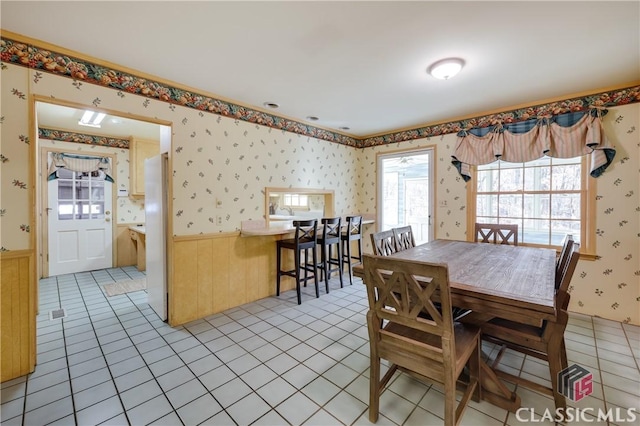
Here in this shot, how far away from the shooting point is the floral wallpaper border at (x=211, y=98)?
202 cm

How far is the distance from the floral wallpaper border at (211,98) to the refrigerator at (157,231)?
0.64m

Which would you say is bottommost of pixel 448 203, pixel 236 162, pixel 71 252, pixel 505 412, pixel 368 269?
pixel 505 412

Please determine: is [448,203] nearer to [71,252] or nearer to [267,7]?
[267,7]

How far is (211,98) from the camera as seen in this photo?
2.99m

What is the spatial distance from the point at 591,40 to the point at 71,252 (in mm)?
6885

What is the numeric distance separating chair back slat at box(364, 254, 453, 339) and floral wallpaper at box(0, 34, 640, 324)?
2.18 metres

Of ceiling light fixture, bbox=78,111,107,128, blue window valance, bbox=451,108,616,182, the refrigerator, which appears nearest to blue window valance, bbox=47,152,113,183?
ceiling light fixture, bbox=78,111,107,128

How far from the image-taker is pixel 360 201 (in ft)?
16.5

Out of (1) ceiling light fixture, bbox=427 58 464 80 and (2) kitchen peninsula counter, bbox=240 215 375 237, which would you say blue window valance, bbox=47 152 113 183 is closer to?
(2) kitchen peninsula counter, bbox=240 215 375 237

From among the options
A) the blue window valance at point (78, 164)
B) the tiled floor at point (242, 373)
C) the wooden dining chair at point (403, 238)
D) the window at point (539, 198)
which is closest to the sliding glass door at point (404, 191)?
the window at point (539, 198)

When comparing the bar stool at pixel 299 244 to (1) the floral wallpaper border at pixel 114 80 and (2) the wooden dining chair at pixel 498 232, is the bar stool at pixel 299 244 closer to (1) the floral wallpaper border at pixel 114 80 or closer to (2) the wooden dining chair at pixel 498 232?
(1) the floral wallpaper border at pixel 114 80

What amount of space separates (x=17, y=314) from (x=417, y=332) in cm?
276

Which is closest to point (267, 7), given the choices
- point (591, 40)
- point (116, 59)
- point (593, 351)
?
point (116, 59)

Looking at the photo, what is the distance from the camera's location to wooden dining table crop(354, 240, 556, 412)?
4.52 ft
